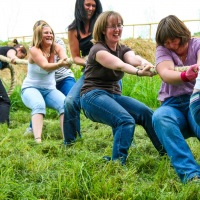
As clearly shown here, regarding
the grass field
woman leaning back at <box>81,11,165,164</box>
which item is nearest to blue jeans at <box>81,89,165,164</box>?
woman leaning back at <box>81,11,165,164</box>

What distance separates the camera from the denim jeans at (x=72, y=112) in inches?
172

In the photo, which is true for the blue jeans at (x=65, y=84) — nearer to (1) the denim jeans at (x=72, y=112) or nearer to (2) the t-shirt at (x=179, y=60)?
(1) the denim jeans at (x=72, y=112)

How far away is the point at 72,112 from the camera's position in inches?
A: 175

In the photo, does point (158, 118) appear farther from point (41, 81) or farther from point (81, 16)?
point (41, 81)

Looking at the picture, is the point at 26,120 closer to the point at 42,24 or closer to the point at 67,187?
the point at 42,24

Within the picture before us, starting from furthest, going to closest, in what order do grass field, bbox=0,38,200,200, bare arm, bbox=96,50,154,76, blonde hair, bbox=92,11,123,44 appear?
blonde hair, bbox=92,11,123,44 < bare arm, bbox=96,50,154,76 < grass field, bbox=0,38,200,200

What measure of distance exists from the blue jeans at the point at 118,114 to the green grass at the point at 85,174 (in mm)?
165

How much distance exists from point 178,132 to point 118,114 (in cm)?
57

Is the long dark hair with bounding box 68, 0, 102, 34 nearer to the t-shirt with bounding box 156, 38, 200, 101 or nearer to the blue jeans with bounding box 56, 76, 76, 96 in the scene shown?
the blue jeans with bounding box 56, 76, 76, 96

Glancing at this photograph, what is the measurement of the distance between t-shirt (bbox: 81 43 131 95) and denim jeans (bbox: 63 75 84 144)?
0.40m

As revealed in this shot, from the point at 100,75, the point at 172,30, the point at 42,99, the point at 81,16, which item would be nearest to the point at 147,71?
the point at 172,30

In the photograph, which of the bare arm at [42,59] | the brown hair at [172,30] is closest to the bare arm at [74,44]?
the bare arm at [42,59]

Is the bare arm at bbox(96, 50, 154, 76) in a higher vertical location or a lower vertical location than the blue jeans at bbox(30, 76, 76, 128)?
higher

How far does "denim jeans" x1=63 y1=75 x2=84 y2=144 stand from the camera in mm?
4363
